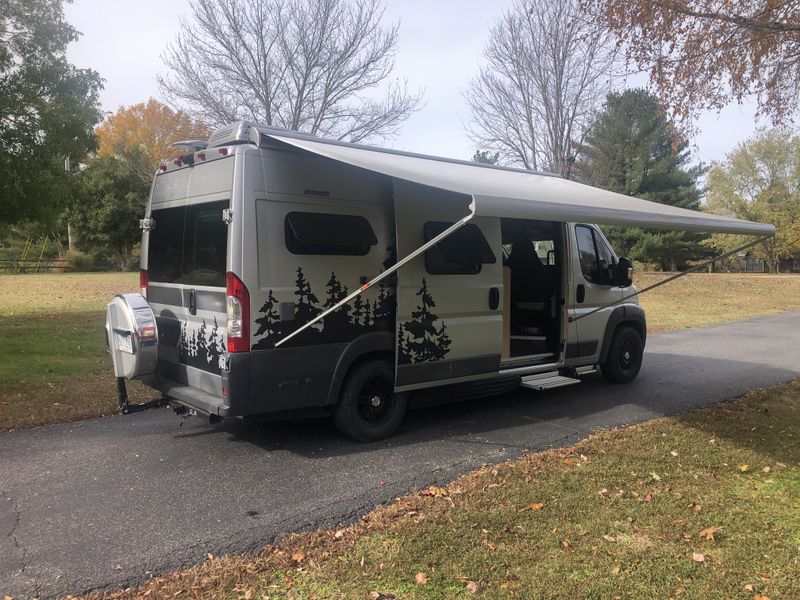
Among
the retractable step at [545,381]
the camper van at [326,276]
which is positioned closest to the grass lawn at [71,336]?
the camper van at [326,276]

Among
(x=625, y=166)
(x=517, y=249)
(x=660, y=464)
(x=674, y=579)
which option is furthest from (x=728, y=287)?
(x=674, y=579)

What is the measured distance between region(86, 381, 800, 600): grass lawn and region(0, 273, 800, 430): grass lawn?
12.3ft

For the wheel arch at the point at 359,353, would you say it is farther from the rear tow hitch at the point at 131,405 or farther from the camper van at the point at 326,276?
the rear tow hitch at the point at 131,405

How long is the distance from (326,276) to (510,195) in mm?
1590

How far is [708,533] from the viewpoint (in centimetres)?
355

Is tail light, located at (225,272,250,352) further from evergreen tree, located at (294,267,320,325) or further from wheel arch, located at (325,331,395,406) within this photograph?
wheel arch, located at (325,331,395,406)

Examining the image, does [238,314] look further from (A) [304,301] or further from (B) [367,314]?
(B) [367,314]

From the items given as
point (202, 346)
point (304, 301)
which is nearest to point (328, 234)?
point (304, 301)

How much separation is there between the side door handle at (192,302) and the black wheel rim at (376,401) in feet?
5.06

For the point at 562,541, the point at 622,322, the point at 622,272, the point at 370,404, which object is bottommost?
the point at 562,541

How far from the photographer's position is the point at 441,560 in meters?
3.22

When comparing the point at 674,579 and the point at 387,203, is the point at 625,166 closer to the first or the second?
the point at 387,203

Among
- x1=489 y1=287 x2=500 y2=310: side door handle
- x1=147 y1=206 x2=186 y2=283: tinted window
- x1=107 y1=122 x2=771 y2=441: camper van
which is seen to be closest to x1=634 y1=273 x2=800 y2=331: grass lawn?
x1=489 y1=287 x2=500 y2=310: side door handle

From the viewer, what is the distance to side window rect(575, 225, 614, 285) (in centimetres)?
708
